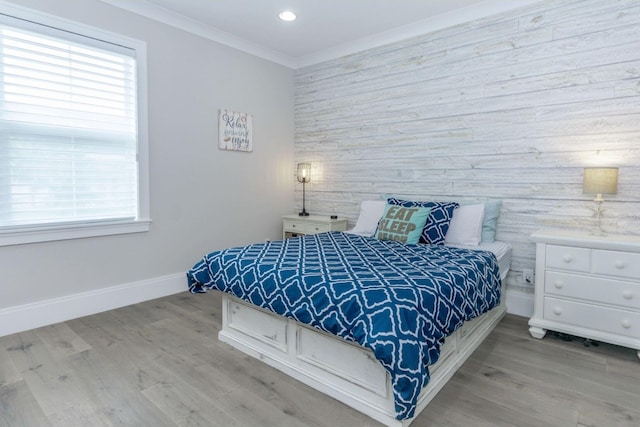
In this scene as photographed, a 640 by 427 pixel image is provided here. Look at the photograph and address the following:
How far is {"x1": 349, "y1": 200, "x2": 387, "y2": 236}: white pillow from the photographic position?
357 centimetres

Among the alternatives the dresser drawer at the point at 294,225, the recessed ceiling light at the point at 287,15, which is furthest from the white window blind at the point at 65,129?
the dresser drawer at the point at 294,225

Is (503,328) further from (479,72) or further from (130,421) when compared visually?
(130,421)

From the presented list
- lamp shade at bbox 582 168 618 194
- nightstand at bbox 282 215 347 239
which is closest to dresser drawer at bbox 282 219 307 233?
nightstand at bbox 282 215 347 239

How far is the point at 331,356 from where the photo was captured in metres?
1.97

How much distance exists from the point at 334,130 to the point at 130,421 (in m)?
3.45

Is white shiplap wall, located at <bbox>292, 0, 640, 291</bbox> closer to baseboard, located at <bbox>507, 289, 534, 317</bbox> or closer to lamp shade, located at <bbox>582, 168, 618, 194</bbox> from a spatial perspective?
baseboard, located at <bbox>507, 289, 534, 317</bbox>

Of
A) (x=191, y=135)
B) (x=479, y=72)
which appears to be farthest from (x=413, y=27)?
(x=191, y=135)

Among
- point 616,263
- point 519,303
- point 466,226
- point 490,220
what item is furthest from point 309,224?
point 616,263

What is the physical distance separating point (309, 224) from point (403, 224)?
145cm

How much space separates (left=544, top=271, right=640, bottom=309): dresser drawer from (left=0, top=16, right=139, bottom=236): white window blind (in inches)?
135

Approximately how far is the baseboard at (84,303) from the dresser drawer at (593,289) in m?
3.22

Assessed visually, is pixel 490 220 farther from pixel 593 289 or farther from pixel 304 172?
pixel 304 172

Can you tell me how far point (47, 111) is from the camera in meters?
2.75

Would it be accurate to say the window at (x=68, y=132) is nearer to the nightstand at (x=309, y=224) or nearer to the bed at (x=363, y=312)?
the bed at (x=363, y=312)
